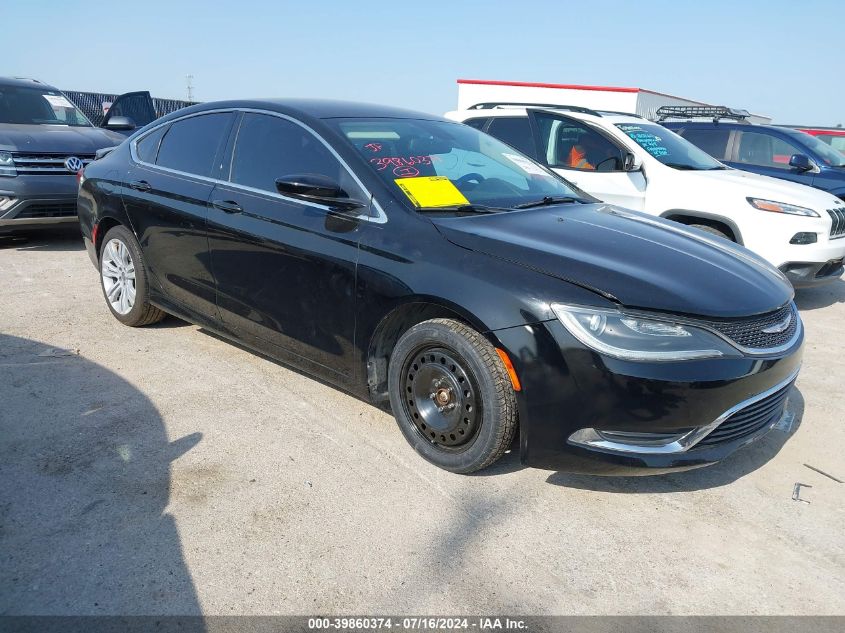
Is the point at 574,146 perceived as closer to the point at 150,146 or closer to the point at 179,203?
the point at 150,146

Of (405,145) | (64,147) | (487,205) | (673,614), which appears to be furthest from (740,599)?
(64,147)

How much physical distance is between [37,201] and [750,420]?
23.2 ft

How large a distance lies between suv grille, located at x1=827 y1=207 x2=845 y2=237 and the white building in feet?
38.3

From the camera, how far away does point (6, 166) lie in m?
7.18

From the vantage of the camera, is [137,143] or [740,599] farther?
[137,143]

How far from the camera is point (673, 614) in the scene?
2.35m

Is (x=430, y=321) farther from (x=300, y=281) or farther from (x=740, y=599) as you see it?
(x=740, y=599)

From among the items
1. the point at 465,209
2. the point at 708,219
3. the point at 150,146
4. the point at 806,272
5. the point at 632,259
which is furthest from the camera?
the point at 708,219

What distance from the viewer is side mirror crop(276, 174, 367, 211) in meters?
3.30

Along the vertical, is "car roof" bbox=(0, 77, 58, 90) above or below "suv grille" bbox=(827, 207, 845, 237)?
above

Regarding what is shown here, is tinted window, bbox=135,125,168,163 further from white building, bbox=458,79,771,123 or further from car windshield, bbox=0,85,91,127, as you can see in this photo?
white building, bbox=458,79,771,123

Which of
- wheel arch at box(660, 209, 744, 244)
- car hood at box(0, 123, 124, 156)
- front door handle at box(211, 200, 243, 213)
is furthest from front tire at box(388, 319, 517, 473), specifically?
car hood at box(0, 123, 124, 156)

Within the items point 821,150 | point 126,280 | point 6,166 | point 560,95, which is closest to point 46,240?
point 6,166

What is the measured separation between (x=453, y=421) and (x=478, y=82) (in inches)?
658
